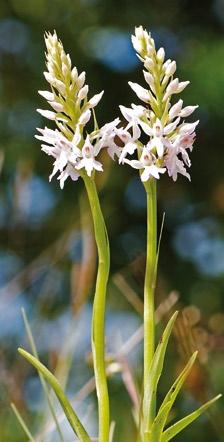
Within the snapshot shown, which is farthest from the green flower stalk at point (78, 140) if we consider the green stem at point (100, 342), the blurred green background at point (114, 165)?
the blurred green background at point (114, 165)

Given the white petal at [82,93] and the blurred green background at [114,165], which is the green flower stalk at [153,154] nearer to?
the white petal at [82,93]

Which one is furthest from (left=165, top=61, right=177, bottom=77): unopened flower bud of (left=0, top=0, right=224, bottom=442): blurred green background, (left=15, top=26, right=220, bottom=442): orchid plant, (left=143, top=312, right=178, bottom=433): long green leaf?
(left=0, top=0, right=224, bottom=442): blurred green background

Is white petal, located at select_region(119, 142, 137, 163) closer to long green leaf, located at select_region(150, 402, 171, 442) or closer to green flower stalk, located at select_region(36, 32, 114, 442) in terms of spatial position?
green flower stalk, located at select_region(36, 32, 114, 442)

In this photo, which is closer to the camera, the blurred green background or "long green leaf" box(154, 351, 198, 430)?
"long green leaf" box(154, 351, 198, 430)

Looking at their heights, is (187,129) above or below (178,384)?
above

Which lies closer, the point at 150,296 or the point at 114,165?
the point at 150,296

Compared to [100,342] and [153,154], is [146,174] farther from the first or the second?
[100,342]

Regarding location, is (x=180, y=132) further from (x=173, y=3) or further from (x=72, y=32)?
(x=173, y=3)

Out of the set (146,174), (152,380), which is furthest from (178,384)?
(146,174)

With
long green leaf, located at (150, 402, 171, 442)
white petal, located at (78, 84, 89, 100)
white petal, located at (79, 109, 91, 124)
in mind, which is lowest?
long green leaf, located at (150, 402, 171, 442)
